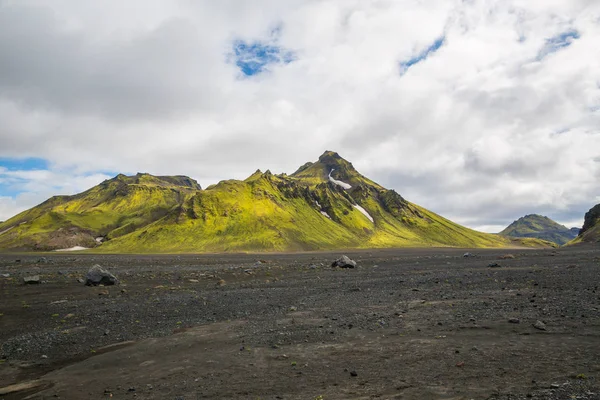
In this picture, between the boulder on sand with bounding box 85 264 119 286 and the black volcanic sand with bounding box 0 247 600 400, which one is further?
the boulder on sand with bounding box 85 264 119 286

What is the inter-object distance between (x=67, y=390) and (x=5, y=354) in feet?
23.2

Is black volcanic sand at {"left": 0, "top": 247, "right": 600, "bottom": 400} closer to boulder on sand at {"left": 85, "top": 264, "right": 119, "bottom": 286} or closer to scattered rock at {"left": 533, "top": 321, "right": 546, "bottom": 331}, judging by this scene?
scattered rock at {"left": 533, "top": 321, "right": 546, "bottom": 331}

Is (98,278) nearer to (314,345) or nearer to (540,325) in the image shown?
(314,345)

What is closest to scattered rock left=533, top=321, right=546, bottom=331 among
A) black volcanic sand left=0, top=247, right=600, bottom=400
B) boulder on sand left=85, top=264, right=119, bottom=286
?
black volcanic sand left=0, top=247, right=600, bottom=400

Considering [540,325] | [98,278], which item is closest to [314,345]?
[540,325]

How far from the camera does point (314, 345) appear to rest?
16047 millimetres

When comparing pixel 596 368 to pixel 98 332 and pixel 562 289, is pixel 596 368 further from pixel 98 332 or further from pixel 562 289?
pixel 98 332

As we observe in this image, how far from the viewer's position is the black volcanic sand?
11.3 meters

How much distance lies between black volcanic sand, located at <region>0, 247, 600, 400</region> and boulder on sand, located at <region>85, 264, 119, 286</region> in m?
7.40

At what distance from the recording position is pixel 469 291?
90.4ft

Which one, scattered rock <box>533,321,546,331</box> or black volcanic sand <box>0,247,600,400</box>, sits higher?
scattered rock <box>533,321,546,331</box>

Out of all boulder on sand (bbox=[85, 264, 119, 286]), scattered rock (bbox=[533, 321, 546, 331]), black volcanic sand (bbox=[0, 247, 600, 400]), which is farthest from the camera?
boulder on sand (bbox=[85, 264, 119, 286])

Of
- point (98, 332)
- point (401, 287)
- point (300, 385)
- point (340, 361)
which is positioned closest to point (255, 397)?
point (300, 385)

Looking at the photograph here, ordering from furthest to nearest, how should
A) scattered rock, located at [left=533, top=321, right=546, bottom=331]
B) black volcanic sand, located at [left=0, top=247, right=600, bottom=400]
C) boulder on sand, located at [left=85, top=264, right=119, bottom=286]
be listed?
boulder on sand, located at [left=85, top=264, right=119, bottom=286]
scattered rock, located at [left=533, top=321, right=546, bottom=331]
black volcanic sand, located at [left=0, top=247, right=600, bottom=400]
